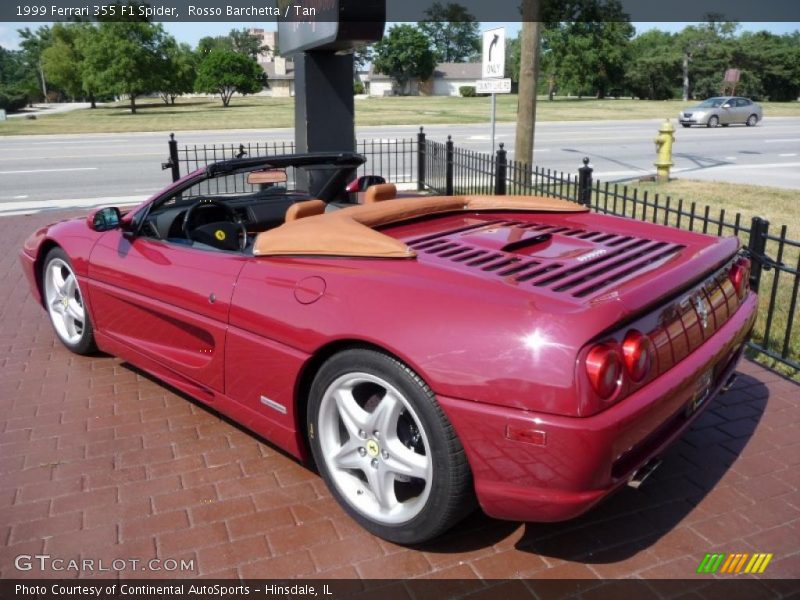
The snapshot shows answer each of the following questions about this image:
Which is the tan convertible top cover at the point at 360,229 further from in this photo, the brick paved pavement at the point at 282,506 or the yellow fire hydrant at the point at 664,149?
the yellow fire hydrant at the point at 664,149

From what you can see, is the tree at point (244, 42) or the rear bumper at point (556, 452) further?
the tree at point (244, 42)

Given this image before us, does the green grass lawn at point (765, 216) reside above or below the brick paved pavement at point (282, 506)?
above

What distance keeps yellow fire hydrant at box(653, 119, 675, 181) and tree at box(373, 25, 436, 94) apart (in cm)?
8745

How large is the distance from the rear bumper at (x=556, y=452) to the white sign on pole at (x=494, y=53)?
27.9 ft

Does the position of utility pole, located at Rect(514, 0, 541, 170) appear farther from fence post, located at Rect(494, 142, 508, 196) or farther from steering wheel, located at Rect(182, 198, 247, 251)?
steering wheel, located at Rect(182, 198, 247, 251)

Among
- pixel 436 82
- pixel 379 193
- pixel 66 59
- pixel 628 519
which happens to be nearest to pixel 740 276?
pixel 628 519

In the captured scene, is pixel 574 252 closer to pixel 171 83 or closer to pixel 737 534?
pixel 737 534

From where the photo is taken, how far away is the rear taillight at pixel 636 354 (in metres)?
2.42

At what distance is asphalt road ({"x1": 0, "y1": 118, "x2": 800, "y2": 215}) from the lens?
1413 cm

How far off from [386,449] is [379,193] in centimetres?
172

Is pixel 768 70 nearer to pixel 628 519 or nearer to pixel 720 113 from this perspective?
pixel 720 113

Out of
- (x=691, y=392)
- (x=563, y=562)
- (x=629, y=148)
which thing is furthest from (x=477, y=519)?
(x=629, y=148)

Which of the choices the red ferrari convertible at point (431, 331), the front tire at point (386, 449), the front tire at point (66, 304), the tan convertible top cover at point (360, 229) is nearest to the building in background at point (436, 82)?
the front tire at point (66, 304)
